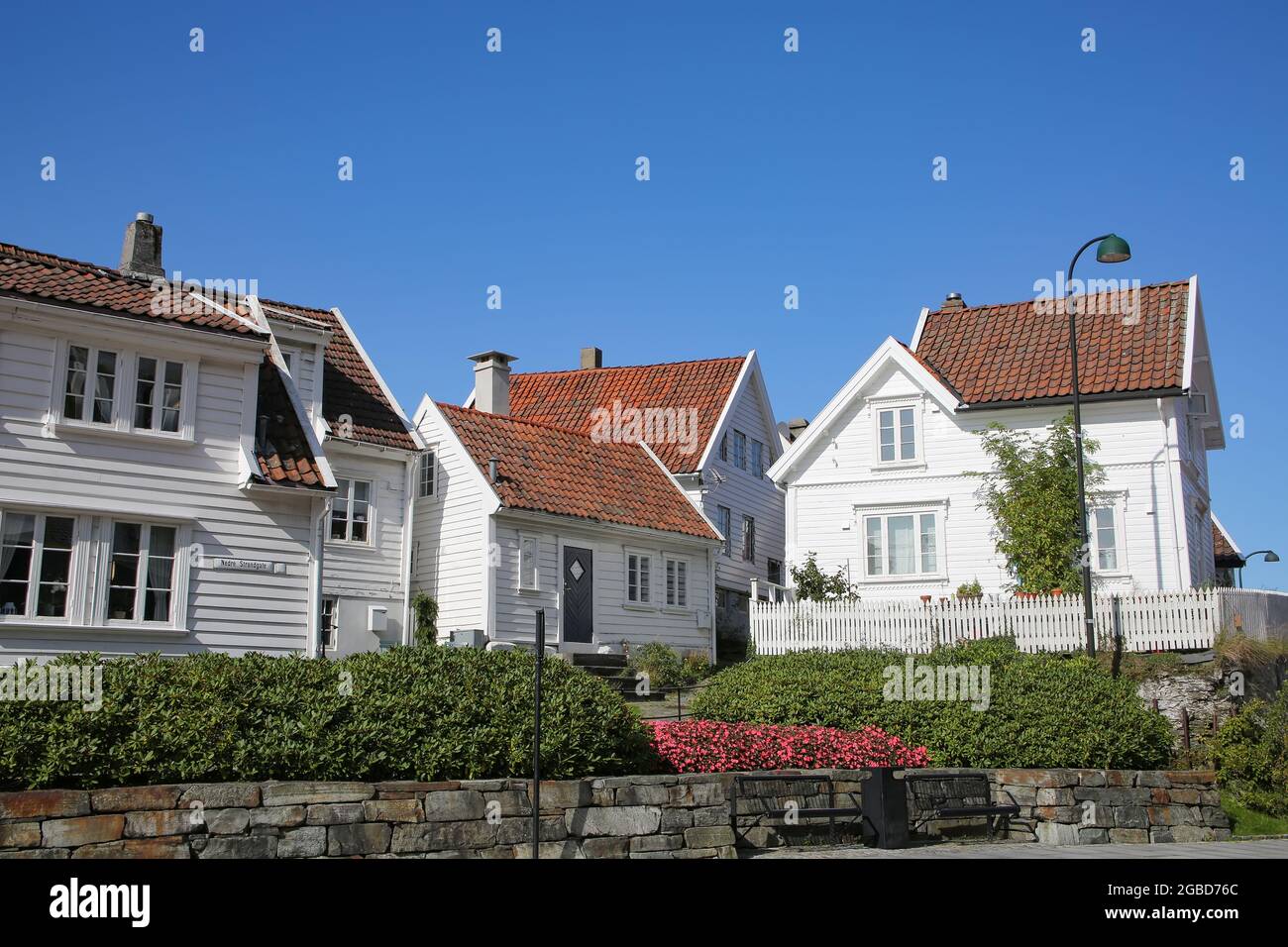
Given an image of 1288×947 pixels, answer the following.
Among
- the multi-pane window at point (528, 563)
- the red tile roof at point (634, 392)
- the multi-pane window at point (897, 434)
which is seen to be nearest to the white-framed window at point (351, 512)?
the multi-pane window at point (528, 563)

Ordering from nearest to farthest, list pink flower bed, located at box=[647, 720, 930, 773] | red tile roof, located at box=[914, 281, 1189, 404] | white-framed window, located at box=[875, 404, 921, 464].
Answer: pink flower bed, located at box=[647, 720, 930, 773] → red tile roof, located at box=[914, 281, 1189, 404] → white-framed window, located at box=[875, 404, 921, 464]

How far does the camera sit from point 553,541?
28594mm

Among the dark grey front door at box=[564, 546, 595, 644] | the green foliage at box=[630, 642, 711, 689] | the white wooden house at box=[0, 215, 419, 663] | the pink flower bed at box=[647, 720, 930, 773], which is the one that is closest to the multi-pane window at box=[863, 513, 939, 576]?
the green foliage at box=[630, 642, 711, 689]

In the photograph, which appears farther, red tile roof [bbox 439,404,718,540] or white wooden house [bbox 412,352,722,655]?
red tile roof [bbox 439,404,718,540]

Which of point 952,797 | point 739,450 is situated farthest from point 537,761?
point 739,450

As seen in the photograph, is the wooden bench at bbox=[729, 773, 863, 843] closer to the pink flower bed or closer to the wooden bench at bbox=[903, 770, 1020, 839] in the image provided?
the pink flower bed

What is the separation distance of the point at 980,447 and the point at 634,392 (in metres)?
11.5

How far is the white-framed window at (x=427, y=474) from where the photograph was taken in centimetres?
2928

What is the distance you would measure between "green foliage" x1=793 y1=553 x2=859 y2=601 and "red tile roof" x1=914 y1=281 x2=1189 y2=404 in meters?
5.49

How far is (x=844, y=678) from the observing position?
739 inches

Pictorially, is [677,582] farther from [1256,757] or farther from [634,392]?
[1256,757]

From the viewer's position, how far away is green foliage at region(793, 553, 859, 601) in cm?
3067
